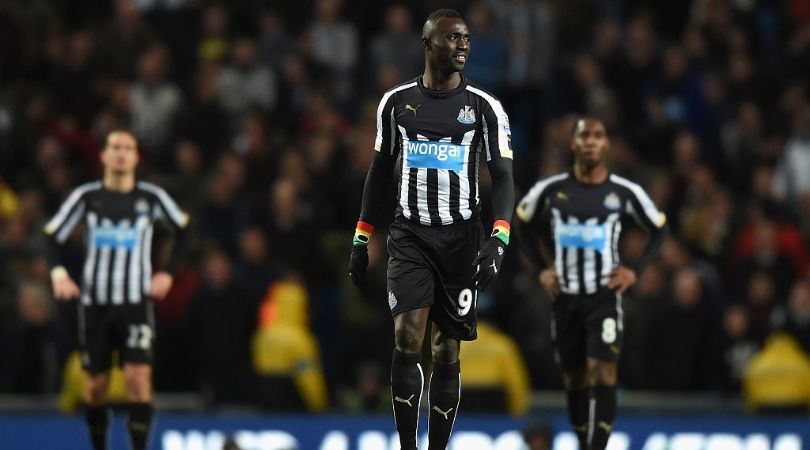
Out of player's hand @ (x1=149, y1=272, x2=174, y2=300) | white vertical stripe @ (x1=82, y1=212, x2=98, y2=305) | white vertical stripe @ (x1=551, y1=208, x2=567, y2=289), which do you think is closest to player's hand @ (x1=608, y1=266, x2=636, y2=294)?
white vertical stripe @ (x1=551, y1=208, x2=567, y2=289)

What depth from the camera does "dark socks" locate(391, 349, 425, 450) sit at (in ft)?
30.8

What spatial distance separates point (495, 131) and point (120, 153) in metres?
3.85

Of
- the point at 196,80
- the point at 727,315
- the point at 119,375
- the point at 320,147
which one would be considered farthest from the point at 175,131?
the point at 727,315

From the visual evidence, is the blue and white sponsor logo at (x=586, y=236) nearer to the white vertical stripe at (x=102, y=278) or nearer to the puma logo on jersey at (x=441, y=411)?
the puma logo on jersey at (x=441, y=411)

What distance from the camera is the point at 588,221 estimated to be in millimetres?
11695

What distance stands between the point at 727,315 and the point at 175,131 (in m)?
6.77

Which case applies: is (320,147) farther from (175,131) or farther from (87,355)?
(87,355)

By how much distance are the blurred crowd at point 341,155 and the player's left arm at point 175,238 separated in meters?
2.18

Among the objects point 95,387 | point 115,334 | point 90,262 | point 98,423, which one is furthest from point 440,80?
point 98,423

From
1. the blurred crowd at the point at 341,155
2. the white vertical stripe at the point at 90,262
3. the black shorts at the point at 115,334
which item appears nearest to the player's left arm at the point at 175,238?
the black shorts at the point at 115,334

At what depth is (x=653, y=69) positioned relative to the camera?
18688 mm

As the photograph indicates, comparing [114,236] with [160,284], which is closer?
[160,284]

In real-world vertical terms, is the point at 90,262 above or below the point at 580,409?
above

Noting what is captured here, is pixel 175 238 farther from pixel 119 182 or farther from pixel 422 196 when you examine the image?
pixel 422 196
